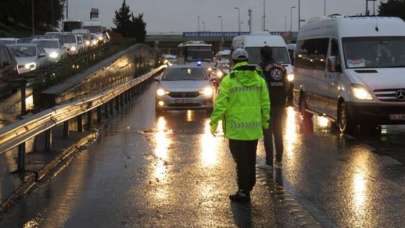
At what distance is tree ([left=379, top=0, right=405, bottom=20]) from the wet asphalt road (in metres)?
83.2

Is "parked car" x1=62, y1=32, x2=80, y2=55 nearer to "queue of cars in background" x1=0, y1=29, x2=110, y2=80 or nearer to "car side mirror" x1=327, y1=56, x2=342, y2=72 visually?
"queue of cars in background" x1=0, y1=29, x2=110, y2=80

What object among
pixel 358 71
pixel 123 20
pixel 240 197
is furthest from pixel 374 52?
pixel 123 20

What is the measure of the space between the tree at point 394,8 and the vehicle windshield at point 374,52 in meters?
79.7

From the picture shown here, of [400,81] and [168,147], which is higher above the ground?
[400,81]

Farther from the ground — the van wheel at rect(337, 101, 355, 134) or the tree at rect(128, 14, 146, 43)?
the tree at rect(128, 14, 146, 43)

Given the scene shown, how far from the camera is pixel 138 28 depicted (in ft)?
313

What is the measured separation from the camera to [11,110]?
19.4m

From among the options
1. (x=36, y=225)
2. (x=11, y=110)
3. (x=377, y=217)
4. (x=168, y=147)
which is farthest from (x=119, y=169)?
(x=11, y=110)

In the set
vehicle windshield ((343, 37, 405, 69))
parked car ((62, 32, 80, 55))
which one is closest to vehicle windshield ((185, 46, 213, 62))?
parked car ((62, 32, 80, 55))

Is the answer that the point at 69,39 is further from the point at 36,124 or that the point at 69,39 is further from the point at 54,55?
the point at 36,124

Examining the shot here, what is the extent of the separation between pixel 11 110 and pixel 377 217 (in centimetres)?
1344

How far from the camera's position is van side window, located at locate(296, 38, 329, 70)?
696 inches

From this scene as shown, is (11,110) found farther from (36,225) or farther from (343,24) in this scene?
(36,225)

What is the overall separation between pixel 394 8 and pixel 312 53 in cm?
8326
